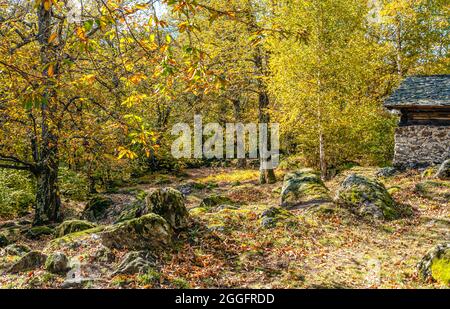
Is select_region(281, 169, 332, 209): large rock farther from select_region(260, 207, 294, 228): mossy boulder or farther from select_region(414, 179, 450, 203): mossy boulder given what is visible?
select_region(414, 179, 450, 203): mossy boulder

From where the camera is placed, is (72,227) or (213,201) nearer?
(72,227)

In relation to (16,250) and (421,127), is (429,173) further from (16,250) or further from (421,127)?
(16,250)

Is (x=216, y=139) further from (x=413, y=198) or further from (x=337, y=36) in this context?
(x=413, y=198)

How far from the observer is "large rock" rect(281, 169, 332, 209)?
1151 cm

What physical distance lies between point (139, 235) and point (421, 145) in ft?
48.3

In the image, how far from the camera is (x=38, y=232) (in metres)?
11.3

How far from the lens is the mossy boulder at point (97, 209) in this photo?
14.3 meters

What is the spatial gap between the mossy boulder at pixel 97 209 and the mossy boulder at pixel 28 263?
24.1ft

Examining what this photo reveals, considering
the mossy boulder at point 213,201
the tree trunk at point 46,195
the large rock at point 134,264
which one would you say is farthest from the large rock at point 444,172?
the tree trunk at point 46,195

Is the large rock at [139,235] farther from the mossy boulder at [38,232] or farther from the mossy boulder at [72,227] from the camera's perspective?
the mossy boulder at [38,232]

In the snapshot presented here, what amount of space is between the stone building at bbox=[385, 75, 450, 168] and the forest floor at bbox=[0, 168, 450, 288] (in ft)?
18.9

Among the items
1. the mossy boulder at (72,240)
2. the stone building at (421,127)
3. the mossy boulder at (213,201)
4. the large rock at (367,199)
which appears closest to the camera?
the mossy boulder at (72,240)

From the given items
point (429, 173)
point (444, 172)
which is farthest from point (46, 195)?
point (429, 173)
